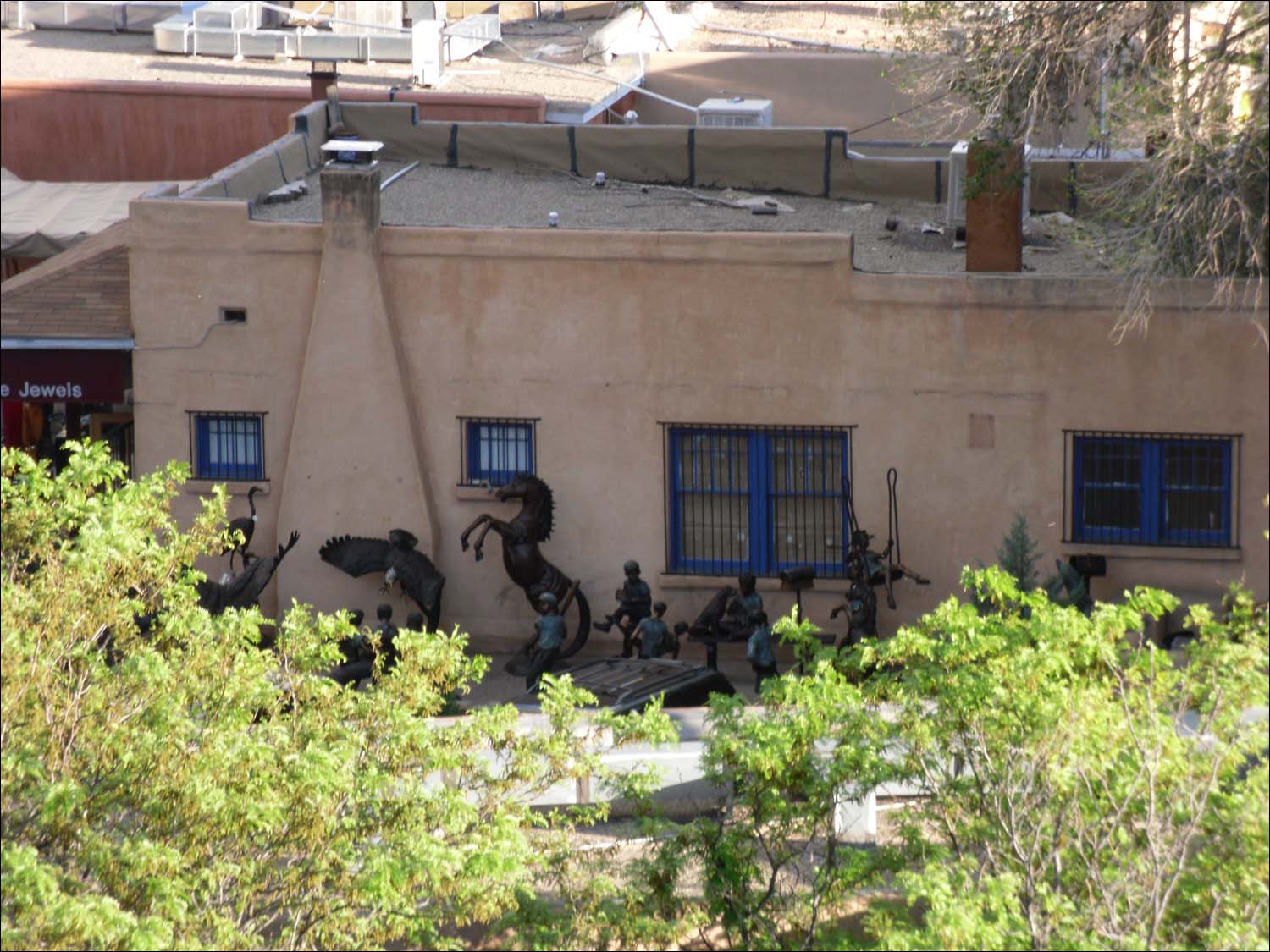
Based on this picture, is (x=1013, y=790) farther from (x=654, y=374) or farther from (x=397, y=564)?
(x=397, y=564)

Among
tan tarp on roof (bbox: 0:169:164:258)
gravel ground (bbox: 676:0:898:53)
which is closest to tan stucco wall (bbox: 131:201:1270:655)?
tan tarp on roof (bbox: 0:169:164:258)

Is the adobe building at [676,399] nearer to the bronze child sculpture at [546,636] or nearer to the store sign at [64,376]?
the store sign at [64,376]

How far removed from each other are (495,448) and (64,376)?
4773 mm

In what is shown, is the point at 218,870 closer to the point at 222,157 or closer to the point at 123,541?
the point at 123,541

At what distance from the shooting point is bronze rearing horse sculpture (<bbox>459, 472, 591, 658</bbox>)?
19406 mm

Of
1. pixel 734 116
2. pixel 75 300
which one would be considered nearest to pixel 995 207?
pixel 734 116

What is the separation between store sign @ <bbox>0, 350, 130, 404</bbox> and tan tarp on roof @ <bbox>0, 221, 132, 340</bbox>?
236mm

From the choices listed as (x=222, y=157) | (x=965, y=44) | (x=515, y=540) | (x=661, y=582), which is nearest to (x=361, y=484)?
(x=515, y=540)

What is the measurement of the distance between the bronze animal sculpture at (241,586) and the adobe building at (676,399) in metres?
0.86

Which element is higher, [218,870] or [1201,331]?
[1201,331]

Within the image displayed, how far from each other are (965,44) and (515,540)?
652cm

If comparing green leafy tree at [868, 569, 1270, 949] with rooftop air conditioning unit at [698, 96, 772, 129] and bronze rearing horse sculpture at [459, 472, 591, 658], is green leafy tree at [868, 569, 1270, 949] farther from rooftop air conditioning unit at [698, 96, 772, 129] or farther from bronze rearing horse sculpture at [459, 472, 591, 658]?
rooftop air conditioning unit at [698, 96, 772, 129]

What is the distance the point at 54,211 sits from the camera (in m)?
28.5

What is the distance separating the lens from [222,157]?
3091cm
